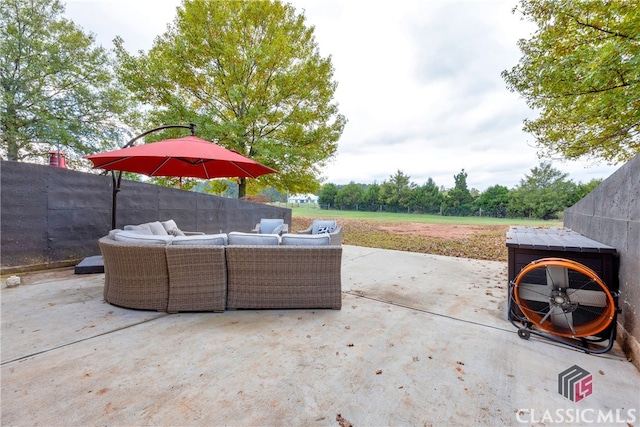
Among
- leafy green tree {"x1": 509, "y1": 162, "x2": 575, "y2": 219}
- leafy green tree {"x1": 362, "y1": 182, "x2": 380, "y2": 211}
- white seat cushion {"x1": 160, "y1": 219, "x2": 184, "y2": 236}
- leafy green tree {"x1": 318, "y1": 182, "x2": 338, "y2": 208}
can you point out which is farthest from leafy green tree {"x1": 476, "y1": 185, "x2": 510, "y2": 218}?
white seat cushion {"x1": 160, "y1": 219, "x2": 184, "y2": 236}

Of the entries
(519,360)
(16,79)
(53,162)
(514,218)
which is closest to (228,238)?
(519,360)

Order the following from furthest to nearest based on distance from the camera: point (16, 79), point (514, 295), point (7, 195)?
point (16, 79), point (7, 195), point (514, 295)

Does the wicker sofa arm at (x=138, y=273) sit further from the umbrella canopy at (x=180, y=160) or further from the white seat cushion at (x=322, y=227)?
the white seat cushion at (x=322, y=227)

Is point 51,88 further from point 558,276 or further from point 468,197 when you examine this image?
point 468,197

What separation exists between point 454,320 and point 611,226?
1735mm

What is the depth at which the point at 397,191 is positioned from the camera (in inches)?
1439

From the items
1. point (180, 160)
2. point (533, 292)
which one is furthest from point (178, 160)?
point (533, 292)

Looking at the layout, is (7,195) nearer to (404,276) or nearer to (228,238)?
(228,238)

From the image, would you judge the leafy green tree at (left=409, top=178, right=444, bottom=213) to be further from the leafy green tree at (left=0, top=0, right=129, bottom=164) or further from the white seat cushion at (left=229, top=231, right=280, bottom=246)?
the white seat cushion at (left=229, top=231, right=280, bottom=246)

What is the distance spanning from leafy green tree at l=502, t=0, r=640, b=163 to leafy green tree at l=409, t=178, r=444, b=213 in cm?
2772

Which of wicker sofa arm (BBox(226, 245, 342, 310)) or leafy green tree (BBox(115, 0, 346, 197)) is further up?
leafy green tree (BBox(115, 0, 346, 197))

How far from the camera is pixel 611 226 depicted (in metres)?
2.56

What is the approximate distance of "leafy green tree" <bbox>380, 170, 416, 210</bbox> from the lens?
35.6 meters

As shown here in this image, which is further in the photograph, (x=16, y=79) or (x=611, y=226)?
(x=16, y=79)
